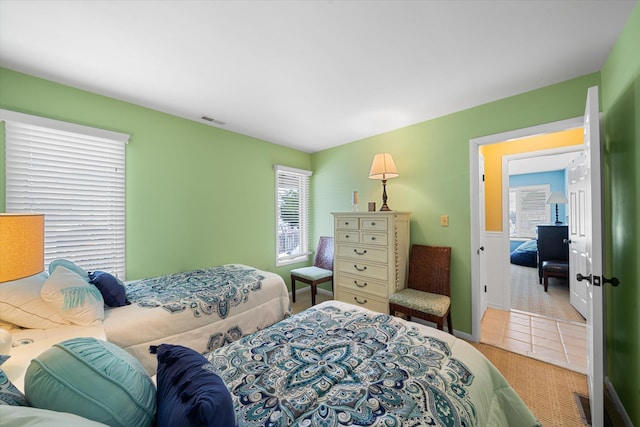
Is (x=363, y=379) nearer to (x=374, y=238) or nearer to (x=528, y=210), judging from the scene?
(x=374, y=238)

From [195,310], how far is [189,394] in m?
1.47

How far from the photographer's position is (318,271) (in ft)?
12.2

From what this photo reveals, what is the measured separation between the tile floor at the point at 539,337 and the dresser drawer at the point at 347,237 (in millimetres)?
1721

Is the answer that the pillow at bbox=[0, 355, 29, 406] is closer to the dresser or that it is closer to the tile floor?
the dresser

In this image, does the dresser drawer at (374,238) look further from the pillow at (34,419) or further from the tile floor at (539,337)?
the pillow at (34,419)

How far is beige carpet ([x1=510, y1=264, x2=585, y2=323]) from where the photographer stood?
319cm

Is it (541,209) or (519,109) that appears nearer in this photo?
(519,109)

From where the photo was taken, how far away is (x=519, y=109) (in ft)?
7.76

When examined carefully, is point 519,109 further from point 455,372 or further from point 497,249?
point 455,372

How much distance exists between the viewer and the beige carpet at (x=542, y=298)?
10.5 ft

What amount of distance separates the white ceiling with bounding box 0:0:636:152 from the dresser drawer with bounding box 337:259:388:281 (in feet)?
5.96

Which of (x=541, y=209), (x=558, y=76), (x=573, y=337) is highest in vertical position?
(x=558, y=76)

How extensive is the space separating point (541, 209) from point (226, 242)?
798 cm

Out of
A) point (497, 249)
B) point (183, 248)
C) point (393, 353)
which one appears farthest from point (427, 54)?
point (183, 248)
